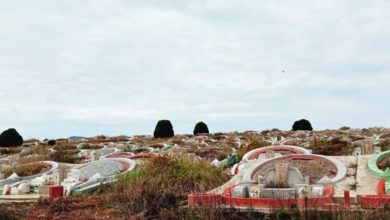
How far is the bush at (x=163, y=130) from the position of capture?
3233 cm

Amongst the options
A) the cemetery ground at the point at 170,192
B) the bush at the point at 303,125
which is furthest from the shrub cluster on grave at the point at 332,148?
the bush at the point at 303,125

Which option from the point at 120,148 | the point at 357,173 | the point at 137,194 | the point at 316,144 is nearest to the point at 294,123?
the point at 120,148

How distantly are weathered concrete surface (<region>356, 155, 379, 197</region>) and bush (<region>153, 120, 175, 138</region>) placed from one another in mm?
22124

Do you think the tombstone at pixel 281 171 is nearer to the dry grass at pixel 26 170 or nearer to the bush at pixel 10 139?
the dry grass at pixel 26 170

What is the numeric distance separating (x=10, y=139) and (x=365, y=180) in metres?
25.7

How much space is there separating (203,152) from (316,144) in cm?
442

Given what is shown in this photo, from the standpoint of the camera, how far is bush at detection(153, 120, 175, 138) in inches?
1273

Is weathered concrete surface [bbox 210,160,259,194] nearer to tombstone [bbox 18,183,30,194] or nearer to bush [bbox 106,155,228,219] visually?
bush [bbox 106,155,228,219]

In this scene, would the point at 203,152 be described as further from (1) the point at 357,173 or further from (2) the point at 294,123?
(2) the point at 294,123

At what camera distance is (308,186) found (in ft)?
28.1

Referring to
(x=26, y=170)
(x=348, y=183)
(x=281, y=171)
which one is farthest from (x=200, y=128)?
(x=281, y=171)

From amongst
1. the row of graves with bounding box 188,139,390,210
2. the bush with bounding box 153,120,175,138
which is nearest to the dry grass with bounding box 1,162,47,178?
the row of graves with bounding box 188,139,390,210

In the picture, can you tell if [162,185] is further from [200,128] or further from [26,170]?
[200,128]

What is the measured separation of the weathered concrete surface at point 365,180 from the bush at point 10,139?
972 inches
